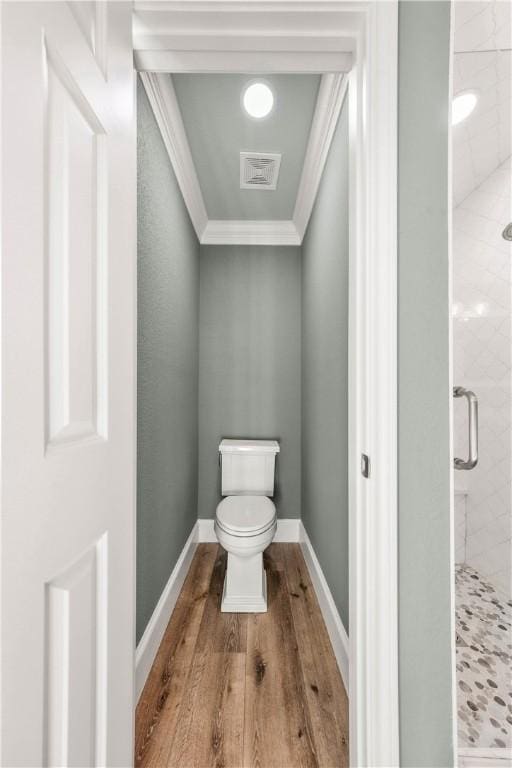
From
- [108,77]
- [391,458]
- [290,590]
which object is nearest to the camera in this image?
[108,77]

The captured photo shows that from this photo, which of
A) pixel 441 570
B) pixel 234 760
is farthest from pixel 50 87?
pixel 234 760

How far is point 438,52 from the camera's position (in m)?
0.92

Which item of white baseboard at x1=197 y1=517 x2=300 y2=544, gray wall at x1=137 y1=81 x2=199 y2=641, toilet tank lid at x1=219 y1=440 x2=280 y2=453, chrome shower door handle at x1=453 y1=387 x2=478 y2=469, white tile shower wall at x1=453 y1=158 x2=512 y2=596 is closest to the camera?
chrome shower door handle at x1=453 y1=387 x2=478 y2=469

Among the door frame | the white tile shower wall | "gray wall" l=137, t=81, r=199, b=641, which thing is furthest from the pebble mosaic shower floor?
"gray wall" l=137, t=81, r=199, b=641

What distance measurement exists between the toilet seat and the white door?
3.30 ft

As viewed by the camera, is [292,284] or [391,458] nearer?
[391,458]

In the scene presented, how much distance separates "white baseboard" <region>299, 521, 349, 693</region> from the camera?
1479 mm

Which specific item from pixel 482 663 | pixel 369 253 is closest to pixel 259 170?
pixel 369 253

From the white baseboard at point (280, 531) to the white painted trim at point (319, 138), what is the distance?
2165mm

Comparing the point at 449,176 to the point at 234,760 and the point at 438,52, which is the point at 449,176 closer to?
the point at 438,52

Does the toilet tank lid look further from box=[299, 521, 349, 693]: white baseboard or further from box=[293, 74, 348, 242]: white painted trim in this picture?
box=[293, 74, 348, 242]: white painted trim

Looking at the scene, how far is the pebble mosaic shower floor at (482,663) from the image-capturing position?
127 centimetres

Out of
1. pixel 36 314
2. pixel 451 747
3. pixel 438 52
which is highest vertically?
pixel 438 52

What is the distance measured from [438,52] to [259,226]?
207 centimetres
